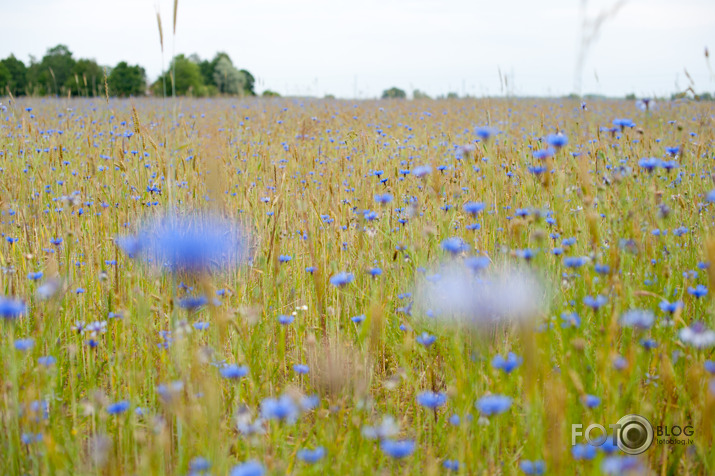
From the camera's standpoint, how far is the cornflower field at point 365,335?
4.25 ft

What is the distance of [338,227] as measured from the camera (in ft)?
7.86

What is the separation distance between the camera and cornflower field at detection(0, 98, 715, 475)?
1.30 metres

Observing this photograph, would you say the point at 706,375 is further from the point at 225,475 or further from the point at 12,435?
the point at 12,435

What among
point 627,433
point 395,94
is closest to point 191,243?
point 627,433

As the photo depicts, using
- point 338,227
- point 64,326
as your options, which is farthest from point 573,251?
point 64,326

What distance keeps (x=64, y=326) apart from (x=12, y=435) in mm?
770

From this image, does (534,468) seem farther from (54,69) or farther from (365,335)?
(54,69)

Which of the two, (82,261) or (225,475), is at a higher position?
(82,261)

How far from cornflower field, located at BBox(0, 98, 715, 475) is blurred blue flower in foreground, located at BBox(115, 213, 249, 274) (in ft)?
0.05

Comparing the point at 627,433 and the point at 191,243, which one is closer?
the point at 627,433

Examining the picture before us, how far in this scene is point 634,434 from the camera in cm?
140

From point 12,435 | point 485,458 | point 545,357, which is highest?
point 545,357

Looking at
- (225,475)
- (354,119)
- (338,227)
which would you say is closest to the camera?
(225,475)

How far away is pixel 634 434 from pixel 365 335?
2.71ft
